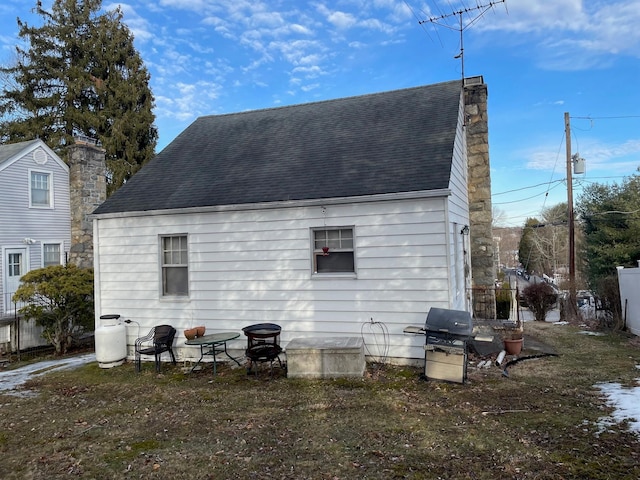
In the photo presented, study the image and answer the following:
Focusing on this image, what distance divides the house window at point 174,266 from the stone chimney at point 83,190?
8.99 metres

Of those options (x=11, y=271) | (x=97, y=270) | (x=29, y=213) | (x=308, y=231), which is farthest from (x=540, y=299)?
(x=29, y=213)

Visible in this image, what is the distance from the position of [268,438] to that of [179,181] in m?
6.58

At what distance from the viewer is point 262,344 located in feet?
24.0

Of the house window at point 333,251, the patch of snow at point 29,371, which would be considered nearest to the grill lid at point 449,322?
the house window at point 333,251

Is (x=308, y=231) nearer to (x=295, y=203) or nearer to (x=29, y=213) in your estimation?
(x=295, y=203)

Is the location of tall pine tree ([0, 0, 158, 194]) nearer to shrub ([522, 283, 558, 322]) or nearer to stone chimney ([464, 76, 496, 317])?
stone chimney ([464, 76, 496, 317])

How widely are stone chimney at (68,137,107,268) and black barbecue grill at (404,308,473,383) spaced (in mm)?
14172

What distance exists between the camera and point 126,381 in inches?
292

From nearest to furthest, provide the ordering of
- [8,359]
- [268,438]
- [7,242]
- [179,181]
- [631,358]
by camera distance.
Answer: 1. [268,438]
2. [631,358]
3. [179,181]
4. [8,359]
5. [7,242]

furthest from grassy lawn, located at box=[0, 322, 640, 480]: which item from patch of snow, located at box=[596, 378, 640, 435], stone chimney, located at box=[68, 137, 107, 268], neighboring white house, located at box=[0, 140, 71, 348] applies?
neighboring white house, located at box=[0, 140, 71, 348]

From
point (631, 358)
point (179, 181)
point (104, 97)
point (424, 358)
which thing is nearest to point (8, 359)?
point (179, 181)

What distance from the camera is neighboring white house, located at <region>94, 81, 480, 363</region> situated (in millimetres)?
7086

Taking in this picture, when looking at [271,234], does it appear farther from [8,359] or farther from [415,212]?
[8,359]

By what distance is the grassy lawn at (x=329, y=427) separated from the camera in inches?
151
